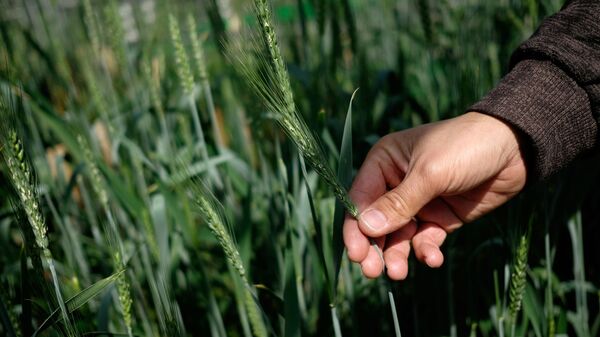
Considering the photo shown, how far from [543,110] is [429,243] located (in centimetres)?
29

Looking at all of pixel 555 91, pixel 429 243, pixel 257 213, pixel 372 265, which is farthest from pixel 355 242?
pixel 257 213

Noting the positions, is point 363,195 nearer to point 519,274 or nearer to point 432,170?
point 432,170

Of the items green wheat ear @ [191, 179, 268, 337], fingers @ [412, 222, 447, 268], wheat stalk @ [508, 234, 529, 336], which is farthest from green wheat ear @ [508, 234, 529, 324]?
green wheat ear @ [191, 179, 268, 337]

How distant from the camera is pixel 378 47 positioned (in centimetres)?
205

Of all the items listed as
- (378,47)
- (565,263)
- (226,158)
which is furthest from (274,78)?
(378,47)

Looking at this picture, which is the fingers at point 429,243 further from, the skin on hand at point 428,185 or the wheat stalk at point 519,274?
the wheat stalk at point 519,274

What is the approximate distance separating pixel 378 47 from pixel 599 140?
120cm

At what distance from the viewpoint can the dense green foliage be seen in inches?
27.7

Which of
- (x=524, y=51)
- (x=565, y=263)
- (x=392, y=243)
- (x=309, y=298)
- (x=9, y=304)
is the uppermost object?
(x=524, y=51)

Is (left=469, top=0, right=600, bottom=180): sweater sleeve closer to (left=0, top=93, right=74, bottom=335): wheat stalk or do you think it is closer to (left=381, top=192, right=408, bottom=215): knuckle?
(left=381, top=192, right=408, bottom=215): knuckle

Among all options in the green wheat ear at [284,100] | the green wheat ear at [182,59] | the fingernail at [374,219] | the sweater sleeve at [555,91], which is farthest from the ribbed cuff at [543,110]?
the green wheat ear at [182,59]

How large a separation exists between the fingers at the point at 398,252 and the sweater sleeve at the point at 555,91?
0.24m

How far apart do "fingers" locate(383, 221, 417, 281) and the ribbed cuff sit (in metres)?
0.23

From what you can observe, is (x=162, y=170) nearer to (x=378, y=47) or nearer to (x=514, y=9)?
(x=514, y=9)
